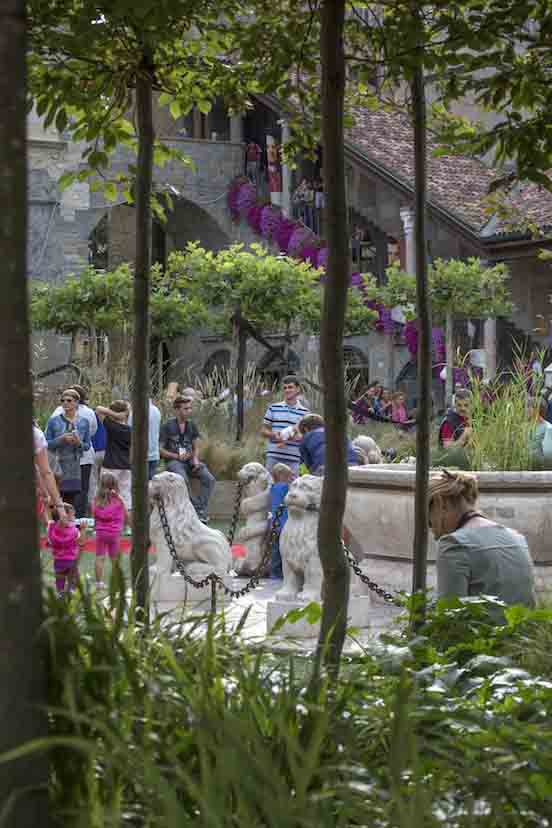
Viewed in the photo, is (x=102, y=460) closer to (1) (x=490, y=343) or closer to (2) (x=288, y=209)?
(1) (x=490, y=343)

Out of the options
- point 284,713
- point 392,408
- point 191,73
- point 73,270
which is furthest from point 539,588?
point 73,270

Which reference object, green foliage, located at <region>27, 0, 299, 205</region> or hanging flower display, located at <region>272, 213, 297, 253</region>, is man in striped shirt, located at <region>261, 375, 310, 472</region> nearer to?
green foliage, located at <region>27, 0, 299, 205</region>

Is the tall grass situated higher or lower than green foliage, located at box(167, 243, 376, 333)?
lower

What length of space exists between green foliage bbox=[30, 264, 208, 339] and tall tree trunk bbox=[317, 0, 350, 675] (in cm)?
2028

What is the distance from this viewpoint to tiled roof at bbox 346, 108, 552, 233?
1211 inches

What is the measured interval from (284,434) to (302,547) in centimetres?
449

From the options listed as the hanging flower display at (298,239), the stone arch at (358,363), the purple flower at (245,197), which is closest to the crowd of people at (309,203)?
the hanging flower display at (298,239)

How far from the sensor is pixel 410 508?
9.80m

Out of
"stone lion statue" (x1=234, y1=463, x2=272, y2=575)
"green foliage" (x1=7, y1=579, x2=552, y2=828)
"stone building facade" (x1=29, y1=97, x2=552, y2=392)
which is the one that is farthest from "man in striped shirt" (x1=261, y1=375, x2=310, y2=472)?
"stone building facade" (x1=29, y1=97, x2=552, y2=392)

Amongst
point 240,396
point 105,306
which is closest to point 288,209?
point 105,306

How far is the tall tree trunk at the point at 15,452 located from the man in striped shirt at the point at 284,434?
11.0 metres

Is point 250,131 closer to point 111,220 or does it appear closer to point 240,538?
point 111,220

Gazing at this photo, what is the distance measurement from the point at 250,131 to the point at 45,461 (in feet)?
99.2

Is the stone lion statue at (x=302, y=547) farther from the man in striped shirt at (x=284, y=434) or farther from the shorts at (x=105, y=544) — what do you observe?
the man in striped shirt at (x=284, y=434)
